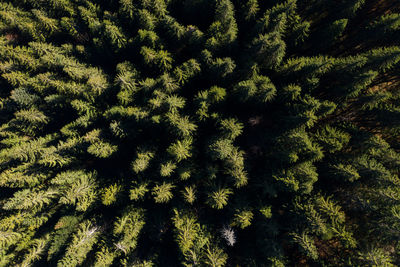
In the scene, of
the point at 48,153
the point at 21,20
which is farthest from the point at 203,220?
the point at 21,20

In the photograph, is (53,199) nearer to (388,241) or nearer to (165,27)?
(165,27)

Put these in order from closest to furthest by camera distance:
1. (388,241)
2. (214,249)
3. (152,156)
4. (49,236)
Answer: (388,241)
(214,249)
(152,156)
(49,236)

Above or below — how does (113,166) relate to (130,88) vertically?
below

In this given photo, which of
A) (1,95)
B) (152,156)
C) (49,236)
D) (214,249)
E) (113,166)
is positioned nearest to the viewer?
(214,249)

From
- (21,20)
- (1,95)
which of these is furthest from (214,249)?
(21,20)

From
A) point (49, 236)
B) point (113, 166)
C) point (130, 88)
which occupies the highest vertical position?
point (130, 88)

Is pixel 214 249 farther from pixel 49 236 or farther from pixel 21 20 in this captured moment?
pixel 21 20

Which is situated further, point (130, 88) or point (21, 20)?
point (21, 20)
